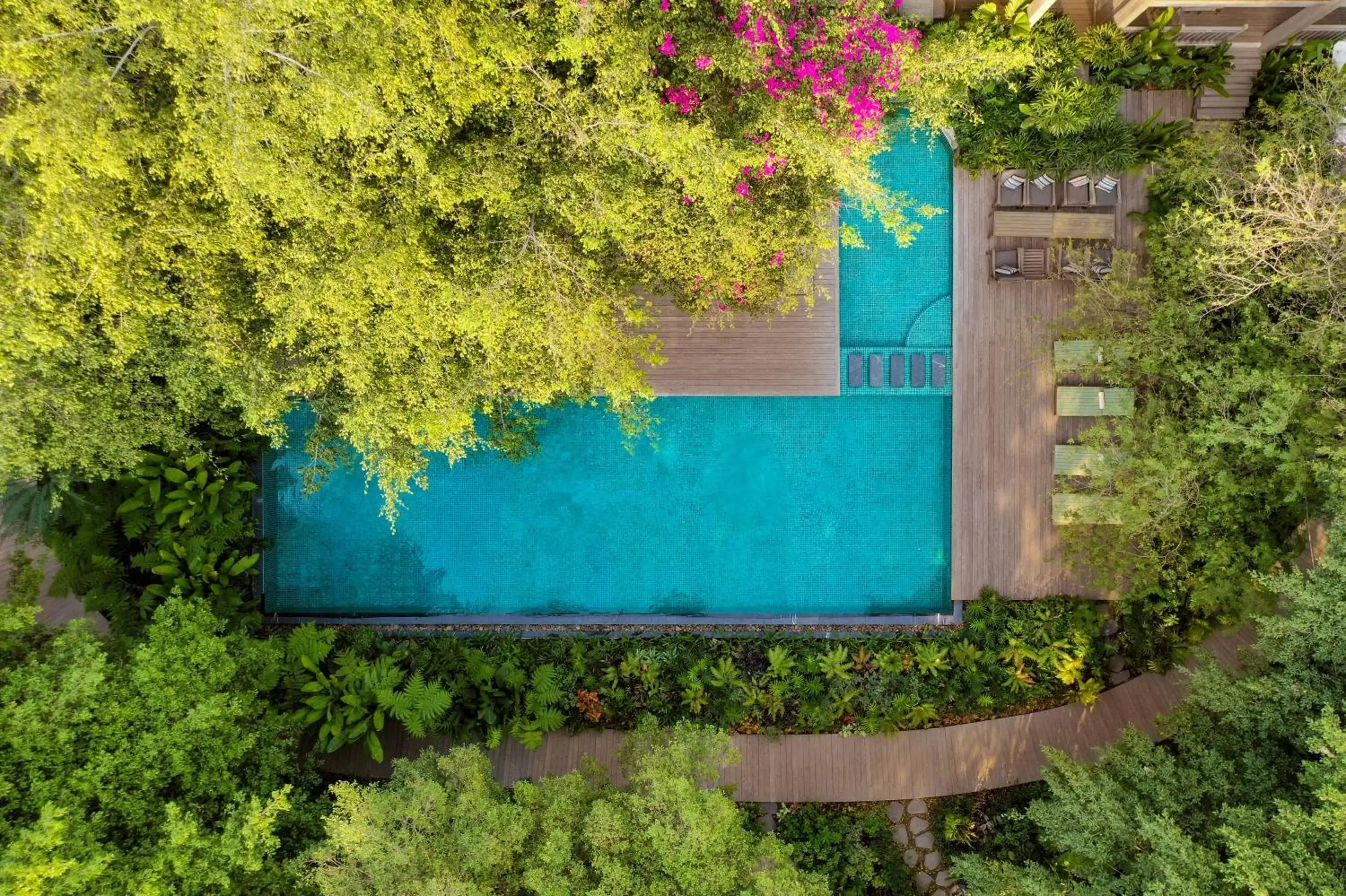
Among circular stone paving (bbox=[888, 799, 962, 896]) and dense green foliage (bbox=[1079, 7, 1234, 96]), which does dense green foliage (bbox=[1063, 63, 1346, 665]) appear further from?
circular stone paving (bbox=[888, 799, 962, 896])

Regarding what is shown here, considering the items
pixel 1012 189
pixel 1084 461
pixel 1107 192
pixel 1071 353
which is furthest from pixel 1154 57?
pixel 1084 461

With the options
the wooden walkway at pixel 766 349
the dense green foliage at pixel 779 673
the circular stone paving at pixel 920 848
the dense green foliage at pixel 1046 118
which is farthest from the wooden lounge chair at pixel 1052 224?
the circular stone paving at pixel 920 848

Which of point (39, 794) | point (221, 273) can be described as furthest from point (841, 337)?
point (39, 794)

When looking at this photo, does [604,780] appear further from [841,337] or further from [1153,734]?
[1153,734]

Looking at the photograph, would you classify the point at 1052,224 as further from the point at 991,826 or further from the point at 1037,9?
the point at 991,826

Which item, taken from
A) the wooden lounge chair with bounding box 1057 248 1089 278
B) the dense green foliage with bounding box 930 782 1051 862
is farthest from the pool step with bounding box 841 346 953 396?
the dense green foliage with bounding box 930 782 1051 862

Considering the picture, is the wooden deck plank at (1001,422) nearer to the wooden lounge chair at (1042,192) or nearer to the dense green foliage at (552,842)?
the wooden lounge chair at (1042,192)
